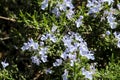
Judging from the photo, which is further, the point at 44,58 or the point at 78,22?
the point at 78,22

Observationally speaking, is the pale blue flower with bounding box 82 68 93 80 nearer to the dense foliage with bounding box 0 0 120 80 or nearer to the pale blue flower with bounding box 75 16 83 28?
the dense foliage with bounding box 0 0 120 80

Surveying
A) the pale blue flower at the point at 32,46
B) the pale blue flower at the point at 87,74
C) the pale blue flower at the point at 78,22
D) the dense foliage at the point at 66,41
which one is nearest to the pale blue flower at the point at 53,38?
the dense foliage at the point at 66,41

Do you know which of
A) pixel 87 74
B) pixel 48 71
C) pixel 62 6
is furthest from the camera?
pixel 48 71

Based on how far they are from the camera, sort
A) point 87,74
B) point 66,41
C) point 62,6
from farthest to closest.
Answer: point 62,6, point 66,41, point 87,74

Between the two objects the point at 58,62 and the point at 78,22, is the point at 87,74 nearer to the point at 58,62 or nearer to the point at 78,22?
the point at 58,62

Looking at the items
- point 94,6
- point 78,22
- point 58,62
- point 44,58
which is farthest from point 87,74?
point 94,6

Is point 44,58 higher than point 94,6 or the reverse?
the reverse

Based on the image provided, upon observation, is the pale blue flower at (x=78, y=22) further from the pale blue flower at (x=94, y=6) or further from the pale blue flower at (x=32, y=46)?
the pale blue flower at (x=32, y=46)

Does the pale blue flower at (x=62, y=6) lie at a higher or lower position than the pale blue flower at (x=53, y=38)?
higher

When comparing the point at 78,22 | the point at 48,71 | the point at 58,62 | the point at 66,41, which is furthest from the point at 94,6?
the point at 48,71

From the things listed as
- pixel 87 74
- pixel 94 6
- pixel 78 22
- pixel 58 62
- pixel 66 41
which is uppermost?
pixel 94 6

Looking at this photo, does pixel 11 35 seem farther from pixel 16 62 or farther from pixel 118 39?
pixel 118 39
